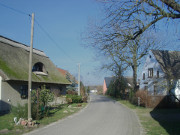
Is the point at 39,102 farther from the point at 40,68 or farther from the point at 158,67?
the point at 158,67

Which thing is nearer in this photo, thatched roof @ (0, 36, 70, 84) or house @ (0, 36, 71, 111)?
house @ (0, 36, 71, 111)

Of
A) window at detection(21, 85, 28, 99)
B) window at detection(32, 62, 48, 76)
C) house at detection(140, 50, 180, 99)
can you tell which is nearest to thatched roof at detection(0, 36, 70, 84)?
window at detection(32, 62, 48, 76)

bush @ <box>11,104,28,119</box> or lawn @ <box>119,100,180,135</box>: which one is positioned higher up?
bush @ <box>11,104,28,119</box>

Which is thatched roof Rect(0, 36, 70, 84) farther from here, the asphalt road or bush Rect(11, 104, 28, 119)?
the asphalt road

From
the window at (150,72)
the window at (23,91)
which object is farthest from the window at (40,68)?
the window at (150,72)

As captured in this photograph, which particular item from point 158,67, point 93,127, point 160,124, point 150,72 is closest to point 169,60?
point 158,67

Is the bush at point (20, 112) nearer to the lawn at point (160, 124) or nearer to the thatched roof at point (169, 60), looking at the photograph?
the lawn at point (160, 124)

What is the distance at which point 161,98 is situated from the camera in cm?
2050

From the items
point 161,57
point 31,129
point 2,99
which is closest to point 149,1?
point 31,129

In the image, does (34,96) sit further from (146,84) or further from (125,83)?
(125,83)

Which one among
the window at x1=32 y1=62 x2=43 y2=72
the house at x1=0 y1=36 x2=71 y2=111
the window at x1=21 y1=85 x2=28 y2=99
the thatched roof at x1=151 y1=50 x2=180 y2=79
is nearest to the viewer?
the house at x1=0 y1=36 x2=71 y2=111

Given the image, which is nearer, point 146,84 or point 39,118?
point 39,118

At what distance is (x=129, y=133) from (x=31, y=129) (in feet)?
16.0

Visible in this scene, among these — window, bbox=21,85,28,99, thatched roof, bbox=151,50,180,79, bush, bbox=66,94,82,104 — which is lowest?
bush, bbox=66,94,82,104
